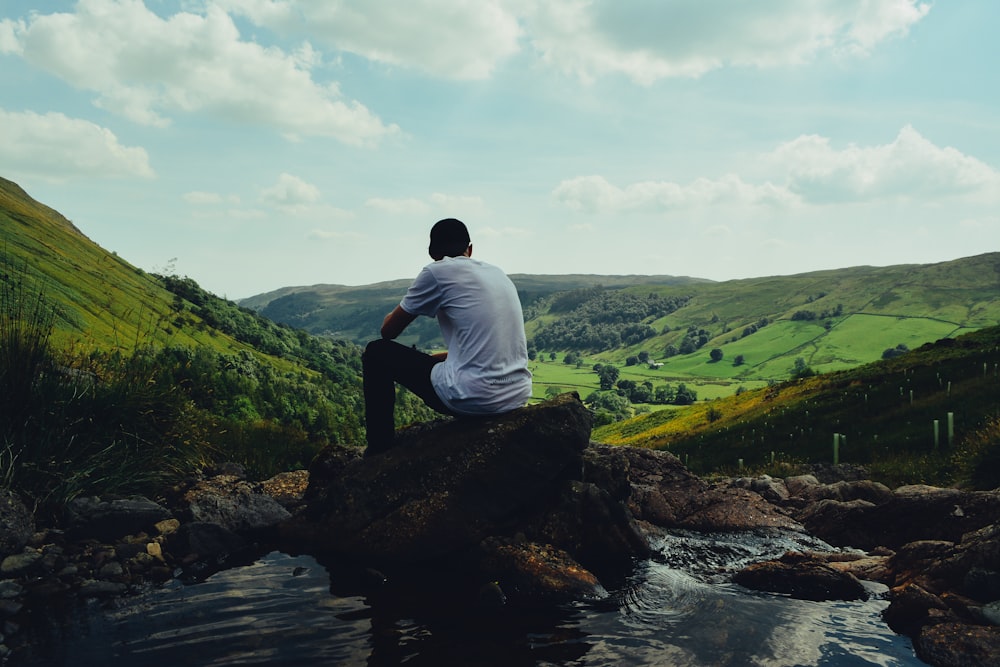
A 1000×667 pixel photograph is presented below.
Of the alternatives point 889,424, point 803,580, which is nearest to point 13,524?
point 803,580

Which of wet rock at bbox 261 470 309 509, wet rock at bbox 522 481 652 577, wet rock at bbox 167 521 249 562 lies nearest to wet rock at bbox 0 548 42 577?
wet rock at bbox 167 521 249 562

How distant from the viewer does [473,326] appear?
8062 millimetres

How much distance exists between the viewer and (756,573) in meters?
8.39

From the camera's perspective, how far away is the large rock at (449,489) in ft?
26.8

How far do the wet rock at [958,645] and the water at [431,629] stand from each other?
0.17 metres

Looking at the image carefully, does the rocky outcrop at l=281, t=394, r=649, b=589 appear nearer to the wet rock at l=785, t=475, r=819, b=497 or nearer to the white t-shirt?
the white t-shirt

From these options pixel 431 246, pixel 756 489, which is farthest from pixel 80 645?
pixel 756 489

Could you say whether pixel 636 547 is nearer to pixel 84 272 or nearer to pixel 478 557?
pixel 478 557

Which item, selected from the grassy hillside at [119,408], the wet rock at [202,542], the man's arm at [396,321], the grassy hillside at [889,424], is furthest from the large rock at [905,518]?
the grassy hillside at [119,408]

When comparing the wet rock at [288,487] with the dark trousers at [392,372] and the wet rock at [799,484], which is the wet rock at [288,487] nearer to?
the dark trousers at [392,372]

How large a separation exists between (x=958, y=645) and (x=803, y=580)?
2265 millimetres

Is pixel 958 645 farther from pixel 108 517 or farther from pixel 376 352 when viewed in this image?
pixel 108 517

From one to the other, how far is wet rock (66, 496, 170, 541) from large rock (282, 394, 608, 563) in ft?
5.91

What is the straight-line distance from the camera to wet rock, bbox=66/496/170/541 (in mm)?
7969
